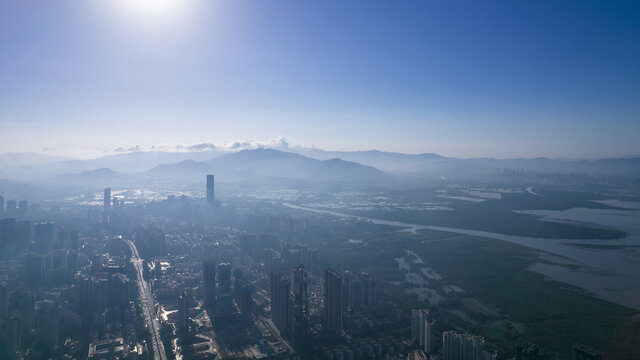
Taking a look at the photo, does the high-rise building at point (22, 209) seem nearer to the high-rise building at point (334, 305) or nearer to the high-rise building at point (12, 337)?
the high-rise building at point (12, 337)

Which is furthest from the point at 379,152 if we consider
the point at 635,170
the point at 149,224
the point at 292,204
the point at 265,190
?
the point at 149,224

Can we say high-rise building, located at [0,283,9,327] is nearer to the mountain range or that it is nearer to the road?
the road

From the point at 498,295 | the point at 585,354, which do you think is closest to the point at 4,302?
the point at 585,354

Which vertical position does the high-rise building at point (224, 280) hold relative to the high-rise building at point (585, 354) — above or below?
below

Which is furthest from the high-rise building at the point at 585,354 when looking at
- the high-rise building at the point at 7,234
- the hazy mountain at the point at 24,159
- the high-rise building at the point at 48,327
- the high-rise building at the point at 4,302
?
the hazy mountain at the point at 24,159

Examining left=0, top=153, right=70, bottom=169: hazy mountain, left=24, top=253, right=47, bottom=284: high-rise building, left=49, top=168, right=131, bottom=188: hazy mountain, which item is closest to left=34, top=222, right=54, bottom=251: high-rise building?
left=24, top=253, right=47, bottom=284: high-rise building
